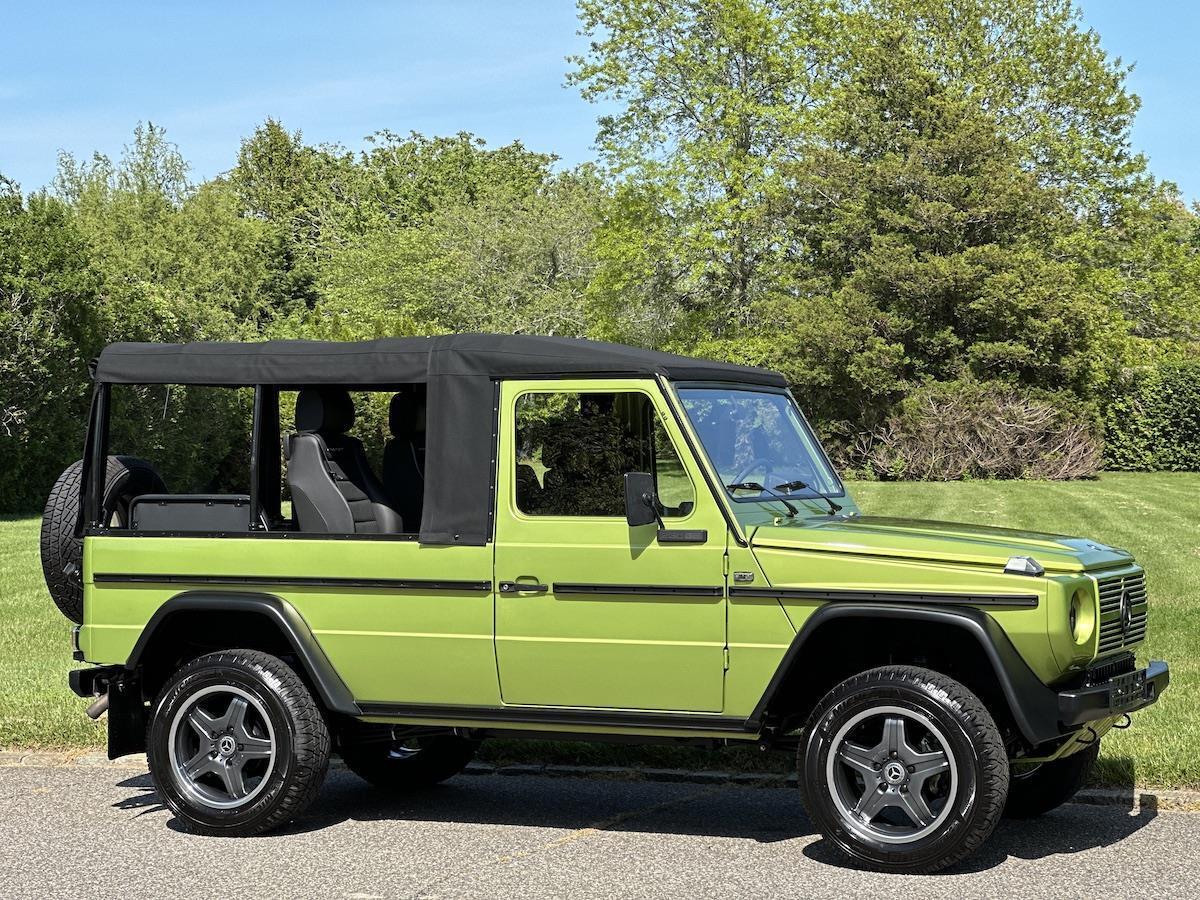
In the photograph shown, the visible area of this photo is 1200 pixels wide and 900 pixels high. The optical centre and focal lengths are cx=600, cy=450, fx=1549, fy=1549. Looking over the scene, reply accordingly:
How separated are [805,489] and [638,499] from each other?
123 cm

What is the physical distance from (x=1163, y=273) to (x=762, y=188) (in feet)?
53.8

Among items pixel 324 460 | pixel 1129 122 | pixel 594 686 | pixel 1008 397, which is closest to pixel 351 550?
pixel 324 460

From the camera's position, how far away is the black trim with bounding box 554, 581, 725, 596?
6.36 m

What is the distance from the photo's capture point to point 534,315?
2067 inches

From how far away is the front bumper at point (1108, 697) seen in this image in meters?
5.89

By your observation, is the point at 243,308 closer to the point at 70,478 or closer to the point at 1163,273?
the point at 1163,273

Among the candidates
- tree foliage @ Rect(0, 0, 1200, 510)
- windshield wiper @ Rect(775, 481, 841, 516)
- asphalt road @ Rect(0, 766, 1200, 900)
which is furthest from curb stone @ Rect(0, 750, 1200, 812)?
tree foliage @ Rect(0, 0, 1200, 510)

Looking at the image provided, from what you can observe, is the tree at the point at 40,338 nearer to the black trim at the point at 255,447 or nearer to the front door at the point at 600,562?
the black trim at the point at 255,447

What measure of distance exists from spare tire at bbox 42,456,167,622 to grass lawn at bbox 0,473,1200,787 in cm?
176

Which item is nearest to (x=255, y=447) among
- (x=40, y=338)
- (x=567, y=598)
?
(x=567, y=598)

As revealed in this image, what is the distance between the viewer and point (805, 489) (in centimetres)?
724

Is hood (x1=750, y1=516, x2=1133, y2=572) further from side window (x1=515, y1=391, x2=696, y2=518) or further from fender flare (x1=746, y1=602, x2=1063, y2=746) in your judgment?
side window (x1=515, y1=391, x2=696, y2=518)

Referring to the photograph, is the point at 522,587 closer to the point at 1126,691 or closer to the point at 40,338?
the point at 1126,691

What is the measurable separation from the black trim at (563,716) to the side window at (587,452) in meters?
0.85
